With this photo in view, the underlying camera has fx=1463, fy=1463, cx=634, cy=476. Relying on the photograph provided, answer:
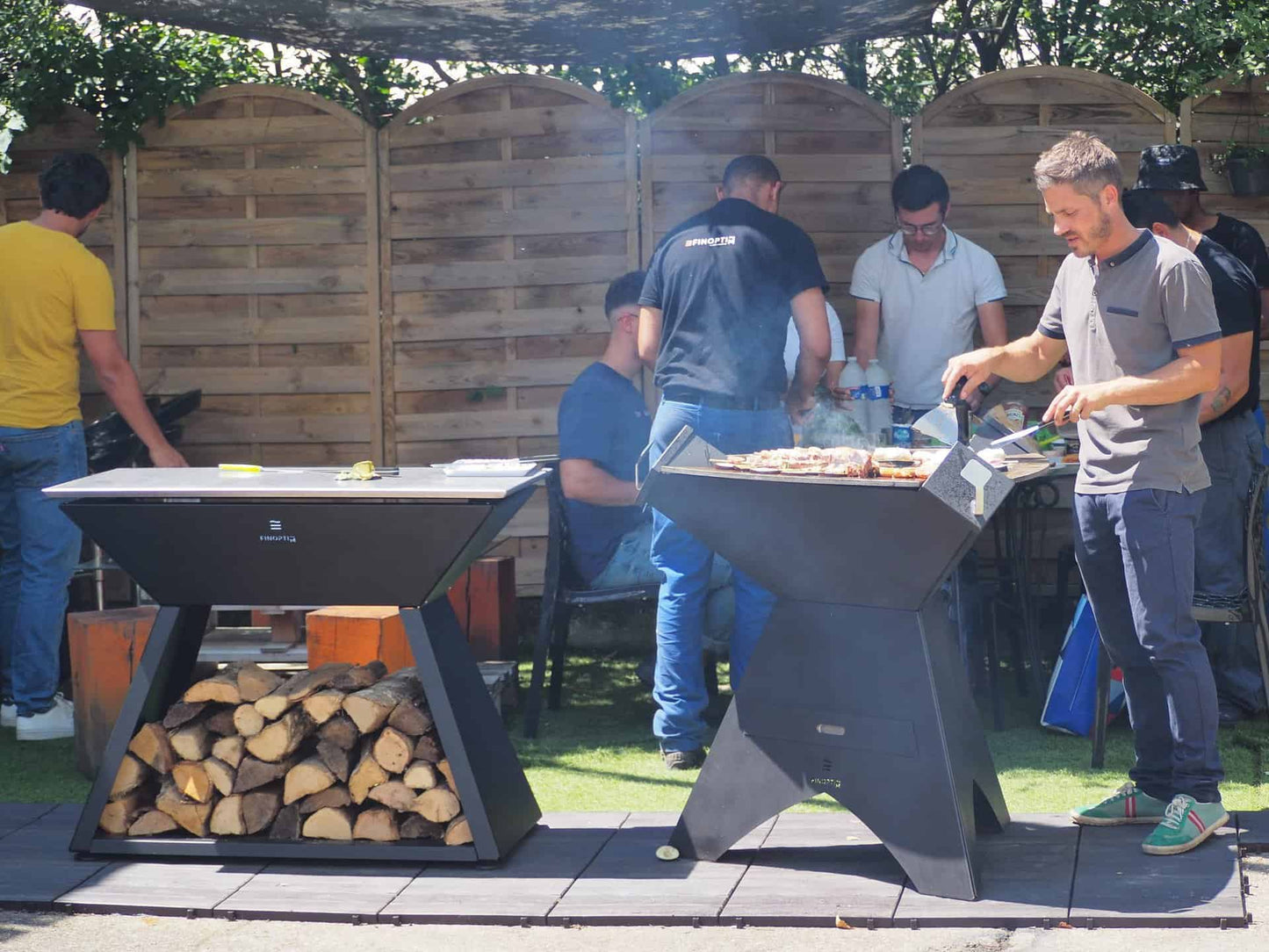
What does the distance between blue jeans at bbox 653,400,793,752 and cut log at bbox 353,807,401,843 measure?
116 centimetres

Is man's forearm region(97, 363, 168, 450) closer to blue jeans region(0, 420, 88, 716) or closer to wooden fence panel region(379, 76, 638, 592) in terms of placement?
blue jeans region(0, 420, 88, 716)

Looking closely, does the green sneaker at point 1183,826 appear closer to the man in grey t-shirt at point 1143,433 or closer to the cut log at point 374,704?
the man in grey t-shirt at point 1143,433

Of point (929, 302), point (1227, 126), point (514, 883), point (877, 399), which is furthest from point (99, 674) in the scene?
point (1227, 126)

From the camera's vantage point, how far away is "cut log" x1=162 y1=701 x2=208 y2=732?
12.7 ft

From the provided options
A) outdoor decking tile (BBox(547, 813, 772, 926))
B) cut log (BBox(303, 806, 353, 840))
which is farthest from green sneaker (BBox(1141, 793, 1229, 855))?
cut log (BBox(303, 806, 353, 840))

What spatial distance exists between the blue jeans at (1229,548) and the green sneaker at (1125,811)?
1.03 meters

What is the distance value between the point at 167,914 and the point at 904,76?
709cm

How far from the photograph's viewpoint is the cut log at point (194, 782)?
3828 mm

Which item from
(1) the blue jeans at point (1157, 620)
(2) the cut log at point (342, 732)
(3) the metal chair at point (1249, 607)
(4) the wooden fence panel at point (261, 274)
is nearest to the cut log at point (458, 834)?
(2) the cut log at point (342, 732)

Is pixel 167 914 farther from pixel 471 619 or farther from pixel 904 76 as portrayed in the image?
pixel 904 76

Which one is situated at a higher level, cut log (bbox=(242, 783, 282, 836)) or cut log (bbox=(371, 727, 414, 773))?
cut log (bbox=(371, 727, 414, 773))

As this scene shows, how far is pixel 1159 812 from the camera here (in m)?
3.85

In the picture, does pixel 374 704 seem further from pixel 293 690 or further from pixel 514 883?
pixel 514 883

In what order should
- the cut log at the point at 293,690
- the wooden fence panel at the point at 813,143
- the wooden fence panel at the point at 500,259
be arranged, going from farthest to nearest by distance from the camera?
the wooden fence panel at the point at 500,259, the wooden fence panel at the point at 813,143, the cut log at the point at 293,690
